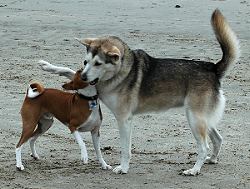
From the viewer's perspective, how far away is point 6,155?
8023 millimetres

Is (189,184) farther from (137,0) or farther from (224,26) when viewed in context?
(137,0)

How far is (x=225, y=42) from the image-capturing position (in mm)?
7828

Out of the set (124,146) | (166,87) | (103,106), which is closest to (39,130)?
(124,146)

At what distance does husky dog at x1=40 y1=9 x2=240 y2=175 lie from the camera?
7551mm

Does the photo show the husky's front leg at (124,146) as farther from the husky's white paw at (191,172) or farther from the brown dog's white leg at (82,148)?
the husky's white paw at (191,172)

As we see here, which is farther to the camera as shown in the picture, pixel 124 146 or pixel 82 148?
pixel 124 146

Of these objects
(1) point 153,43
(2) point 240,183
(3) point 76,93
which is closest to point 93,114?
(3) point 76,93

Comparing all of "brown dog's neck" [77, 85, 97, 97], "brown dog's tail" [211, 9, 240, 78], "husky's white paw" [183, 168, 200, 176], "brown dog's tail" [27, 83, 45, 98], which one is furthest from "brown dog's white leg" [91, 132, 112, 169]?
"brown dog's tail" [211, 9, 240, 78]

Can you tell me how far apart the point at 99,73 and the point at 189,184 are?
1.42 meters

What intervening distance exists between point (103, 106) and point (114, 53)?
10.2 ft

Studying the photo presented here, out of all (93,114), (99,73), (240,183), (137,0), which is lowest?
(137,0)

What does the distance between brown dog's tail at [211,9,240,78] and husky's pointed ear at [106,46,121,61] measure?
1150 millimetres

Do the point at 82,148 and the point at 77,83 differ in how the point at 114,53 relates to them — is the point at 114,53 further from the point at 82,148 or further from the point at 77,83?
the point at 82,148

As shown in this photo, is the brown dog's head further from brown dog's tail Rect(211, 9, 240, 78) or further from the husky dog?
brown dog's tail Rect(211, 9, 240, 78)
